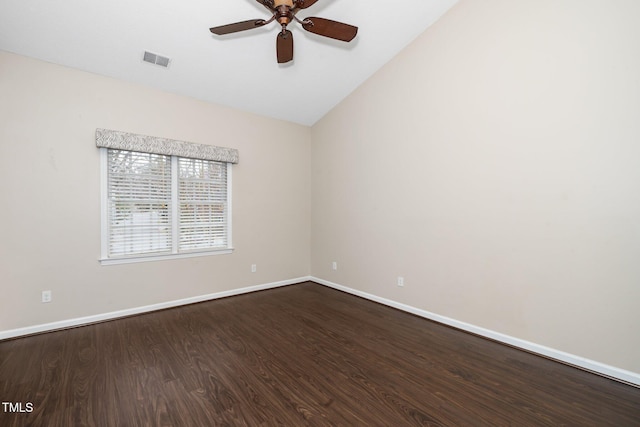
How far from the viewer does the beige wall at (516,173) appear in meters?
2.17

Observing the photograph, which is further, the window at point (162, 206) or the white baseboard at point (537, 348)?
the window at point (162, 206)

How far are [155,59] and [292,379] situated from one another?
11.7 ft

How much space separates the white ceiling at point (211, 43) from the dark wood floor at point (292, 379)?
2.93m

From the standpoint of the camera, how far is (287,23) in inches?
91.3

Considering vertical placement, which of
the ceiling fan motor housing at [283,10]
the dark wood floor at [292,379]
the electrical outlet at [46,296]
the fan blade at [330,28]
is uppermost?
the fan blade at [330,28]

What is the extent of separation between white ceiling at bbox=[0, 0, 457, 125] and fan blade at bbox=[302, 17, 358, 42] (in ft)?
2.20

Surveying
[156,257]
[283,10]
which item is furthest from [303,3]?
[156,257]

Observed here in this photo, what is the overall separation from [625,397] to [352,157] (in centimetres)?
362

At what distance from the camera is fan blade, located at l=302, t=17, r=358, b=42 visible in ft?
7.79

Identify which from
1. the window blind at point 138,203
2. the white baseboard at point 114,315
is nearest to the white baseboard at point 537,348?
the white baseboard at point 114,315

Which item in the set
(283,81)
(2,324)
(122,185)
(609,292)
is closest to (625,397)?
(609,292)

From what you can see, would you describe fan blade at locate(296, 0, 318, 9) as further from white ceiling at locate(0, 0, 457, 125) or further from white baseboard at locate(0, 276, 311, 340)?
white baseboard at locate(0, 276, 311, 340)

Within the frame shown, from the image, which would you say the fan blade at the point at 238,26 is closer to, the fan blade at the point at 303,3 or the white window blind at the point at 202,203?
the fan blade at the point at 303,3

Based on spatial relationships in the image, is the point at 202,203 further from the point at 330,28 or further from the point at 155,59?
the point at 330,28
